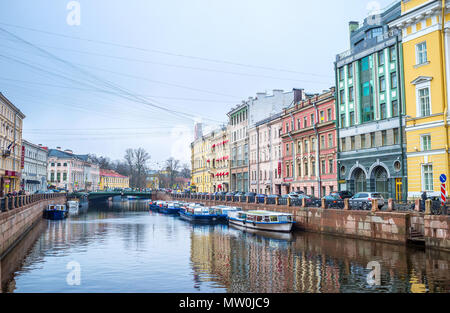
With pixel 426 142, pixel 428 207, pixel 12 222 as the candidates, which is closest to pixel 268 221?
pixel 426 142

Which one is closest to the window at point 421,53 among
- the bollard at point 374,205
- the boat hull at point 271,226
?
the bollard at point 374,205

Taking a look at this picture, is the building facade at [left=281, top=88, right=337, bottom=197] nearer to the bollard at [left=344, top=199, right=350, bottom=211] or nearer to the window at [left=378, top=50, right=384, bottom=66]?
the window at [left=378, top=50, right=384, bottom=66]

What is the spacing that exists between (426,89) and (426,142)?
14.0ft

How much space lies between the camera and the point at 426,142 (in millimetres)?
35531

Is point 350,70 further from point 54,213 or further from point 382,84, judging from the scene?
point 54,213

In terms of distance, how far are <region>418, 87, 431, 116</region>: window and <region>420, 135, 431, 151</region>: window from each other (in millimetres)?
1861

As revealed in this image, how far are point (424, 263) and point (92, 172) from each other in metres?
153

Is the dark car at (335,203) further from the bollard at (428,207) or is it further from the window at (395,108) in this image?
the window at (395,108)

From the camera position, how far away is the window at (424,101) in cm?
3528

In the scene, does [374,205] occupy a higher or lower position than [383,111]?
lower

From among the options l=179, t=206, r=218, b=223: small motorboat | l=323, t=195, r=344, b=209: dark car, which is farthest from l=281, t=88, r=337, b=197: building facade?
l=323, t=195, r=344, b=209: dark car

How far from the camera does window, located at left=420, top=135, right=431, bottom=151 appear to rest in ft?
116
